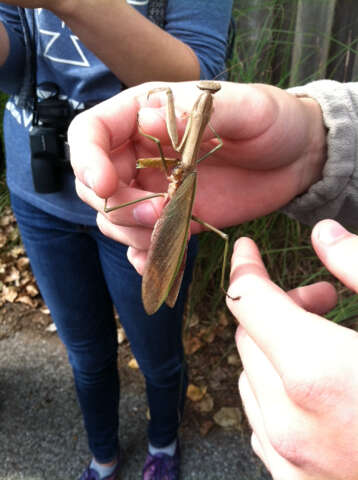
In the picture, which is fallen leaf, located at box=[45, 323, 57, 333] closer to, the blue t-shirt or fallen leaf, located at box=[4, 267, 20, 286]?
fallen leaf, located at box=[4, 267, 20, 286]

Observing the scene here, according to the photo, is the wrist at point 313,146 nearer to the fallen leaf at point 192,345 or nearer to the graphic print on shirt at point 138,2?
the graphic print on shirt at point 138,2

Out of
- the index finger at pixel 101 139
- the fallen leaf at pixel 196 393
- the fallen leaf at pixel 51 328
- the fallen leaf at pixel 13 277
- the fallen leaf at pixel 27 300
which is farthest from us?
the fallen leaf at pixel 13 277

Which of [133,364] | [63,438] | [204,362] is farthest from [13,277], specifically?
[204,362]

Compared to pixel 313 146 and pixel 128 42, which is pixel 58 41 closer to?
pixel 128 42

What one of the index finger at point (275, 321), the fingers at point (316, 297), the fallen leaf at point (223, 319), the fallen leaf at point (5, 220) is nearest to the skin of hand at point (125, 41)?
the index finger at point (275, 321)

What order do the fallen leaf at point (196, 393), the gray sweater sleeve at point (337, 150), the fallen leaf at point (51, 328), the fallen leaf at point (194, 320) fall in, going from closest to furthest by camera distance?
1. the gray sweater sleeve at point (337, 150)
2. the fallen leaf at point (196, 393)
3. the fallen leaf at point (194, 320)
4. the fallen leaf at point (51, 328)

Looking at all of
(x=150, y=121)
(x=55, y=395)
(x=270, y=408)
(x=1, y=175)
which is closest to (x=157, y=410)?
(x=55, y=395)
